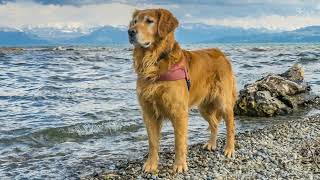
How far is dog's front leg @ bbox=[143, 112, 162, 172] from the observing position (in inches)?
326

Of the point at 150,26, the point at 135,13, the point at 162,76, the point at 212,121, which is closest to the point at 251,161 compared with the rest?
the point at 212,121

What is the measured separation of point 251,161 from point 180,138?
1455 mm

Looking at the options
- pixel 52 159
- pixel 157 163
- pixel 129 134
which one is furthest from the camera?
pixel 129 134

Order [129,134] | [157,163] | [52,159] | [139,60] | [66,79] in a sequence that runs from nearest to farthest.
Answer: [139,60] < [157,163] < [52,159] < [129,134] < [66,79]

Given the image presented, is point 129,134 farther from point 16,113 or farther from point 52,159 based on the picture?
point 16,113

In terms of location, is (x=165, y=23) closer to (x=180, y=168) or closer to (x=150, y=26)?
(x=150, y=26)

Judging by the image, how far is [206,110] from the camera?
9.95 m

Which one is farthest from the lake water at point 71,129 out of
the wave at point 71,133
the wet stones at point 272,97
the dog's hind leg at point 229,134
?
the dog's hind leg at point 229,134

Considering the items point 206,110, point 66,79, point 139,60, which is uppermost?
point 139,60

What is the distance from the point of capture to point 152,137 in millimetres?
8430

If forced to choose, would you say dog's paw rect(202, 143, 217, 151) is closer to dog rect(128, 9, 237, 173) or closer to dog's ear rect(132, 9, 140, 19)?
dog rect(128, 9, 237, 173)

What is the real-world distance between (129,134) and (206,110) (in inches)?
137

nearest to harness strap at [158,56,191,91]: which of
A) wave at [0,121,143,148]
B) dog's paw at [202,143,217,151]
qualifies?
dog's paw at [202,143,217,151]

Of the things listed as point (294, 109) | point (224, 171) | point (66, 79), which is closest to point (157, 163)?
point (224, 171)
